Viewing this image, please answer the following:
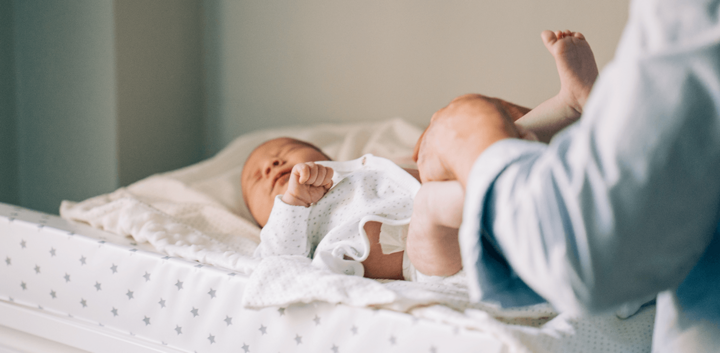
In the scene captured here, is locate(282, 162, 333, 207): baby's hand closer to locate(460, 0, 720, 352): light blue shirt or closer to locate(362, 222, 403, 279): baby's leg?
locate(362, 222, 403, 279): baby's leg

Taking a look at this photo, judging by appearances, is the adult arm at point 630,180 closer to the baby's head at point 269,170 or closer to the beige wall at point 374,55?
the baby's head at point 269,170

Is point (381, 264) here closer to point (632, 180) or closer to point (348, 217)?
point (348, 217)

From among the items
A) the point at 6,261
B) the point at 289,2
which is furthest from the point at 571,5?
the point at 6,261

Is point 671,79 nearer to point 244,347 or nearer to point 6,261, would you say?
point 244,347

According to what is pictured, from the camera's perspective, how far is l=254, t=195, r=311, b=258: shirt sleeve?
31.7 inches

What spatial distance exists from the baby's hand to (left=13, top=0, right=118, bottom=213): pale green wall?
3.00ft

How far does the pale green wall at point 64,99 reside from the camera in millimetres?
1419

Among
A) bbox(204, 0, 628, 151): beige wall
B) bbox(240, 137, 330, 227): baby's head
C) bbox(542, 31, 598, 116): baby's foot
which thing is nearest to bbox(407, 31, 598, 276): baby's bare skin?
bbox(542, 31, 598, 116): baby's foot

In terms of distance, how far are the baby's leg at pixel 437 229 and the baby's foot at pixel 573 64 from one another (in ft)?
0.86

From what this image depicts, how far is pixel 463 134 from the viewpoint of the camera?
479 mm

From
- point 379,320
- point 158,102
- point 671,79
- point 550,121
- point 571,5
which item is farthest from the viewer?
point 158,102

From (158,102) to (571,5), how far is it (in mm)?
1403

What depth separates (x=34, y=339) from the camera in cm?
77

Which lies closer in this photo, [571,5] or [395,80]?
[571,5]
